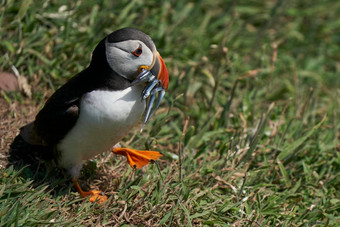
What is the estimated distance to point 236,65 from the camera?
555 cm

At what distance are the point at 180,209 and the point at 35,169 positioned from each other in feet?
3.84

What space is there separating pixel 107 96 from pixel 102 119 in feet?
0.50

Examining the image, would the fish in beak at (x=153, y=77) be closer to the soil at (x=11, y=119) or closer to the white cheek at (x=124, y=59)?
the white cheek at (x=124, y=59)

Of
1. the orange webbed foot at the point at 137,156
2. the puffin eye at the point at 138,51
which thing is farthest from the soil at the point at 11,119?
the puffin eye at the point at 138,51

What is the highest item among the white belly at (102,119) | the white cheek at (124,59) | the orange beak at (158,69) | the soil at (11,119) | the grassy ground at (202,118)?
the white cheek at (124,59)

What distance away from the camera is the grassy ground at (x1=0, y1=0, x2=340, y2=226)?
11.7 feet

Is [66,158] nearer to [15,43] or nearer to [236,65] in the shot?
[15,43]

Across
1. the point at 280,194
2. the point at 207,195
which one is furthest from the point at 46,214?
the point at 280,194

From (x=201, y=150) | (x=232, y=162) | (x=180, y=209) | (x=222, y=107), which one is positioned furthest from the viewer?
(x=222, y=107)

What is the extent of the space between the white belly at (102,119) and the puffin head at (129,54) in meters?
0.14

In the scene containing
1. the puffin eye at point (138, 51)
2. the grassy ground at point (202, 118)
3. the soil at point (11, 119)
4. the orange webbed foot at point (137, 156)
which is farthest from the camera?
the soil at point (11, 119)

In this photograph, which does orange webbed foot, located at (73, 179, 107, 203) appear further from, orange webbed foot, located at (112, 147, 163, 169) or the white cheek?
the white cheek

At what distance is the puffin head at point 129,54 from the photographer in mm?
3266

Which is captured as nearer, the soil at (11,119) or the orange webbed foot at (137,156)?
the orange webbed foot at (137,156)
